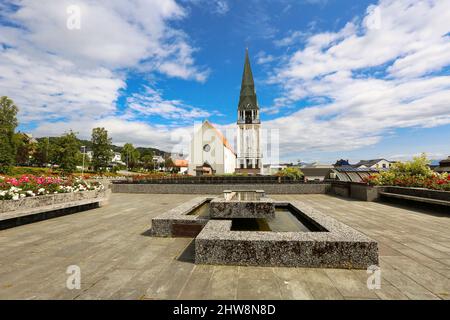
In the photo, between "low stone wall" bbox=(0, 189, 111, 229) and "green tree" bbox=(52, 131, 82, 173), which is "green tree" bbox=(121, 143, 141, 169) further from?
"low stone wall" bbox=(0, 189, 111, 229)

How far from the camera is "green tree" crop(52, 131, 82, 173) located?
4078 centimetres

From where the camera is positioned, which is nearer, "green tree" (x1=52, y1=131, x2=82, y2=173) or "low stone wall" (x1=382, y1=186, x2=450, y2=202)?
"low stone wall" (x1=382, y1=186, x2=450, y2=202)

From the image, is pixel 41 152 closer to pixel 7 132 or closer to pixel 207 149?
pixel 7 132

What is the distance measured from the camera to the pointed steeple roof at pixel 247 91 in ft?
188

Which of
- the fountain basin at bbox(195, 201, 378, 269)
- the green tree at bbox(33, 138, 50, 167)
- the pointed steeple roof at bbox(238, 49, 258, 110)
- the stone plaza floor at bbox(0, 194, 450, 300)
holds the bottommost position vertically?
the stone plaza floor at bbox(0, 194, 450, 300)

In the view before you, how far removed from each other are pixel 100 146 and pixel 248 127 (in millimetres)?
37887

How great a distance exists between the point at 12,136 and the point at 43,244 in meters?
47.7

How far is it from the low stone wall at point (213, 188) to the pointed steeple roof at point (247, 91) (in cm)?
4436

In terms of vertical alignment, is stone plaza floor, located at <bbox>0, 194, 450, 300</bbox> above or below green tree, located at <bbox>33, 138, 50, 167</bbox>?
below

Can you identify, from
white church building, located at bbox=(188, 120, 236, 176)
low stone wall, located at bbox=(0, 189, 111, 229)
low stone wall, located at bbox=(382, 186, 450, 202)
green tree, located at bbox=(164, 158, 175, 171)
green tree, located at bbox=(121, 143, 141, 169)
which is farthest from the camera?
green tree, located at bbox=(164, 158, 175, 171)

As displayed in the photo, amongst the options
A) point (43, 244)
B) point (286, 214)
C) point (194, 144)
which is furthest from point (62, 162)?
point (286, 214)

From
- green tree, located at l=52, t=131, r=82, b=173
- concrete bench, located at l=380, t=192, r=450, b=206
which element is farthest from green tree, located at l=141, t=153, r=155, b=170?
concrete bench, located at l=380, t=192, r=450, b=206

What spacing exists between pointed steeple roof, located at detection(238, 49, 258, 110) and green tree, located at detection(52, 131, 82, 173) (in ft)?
133
